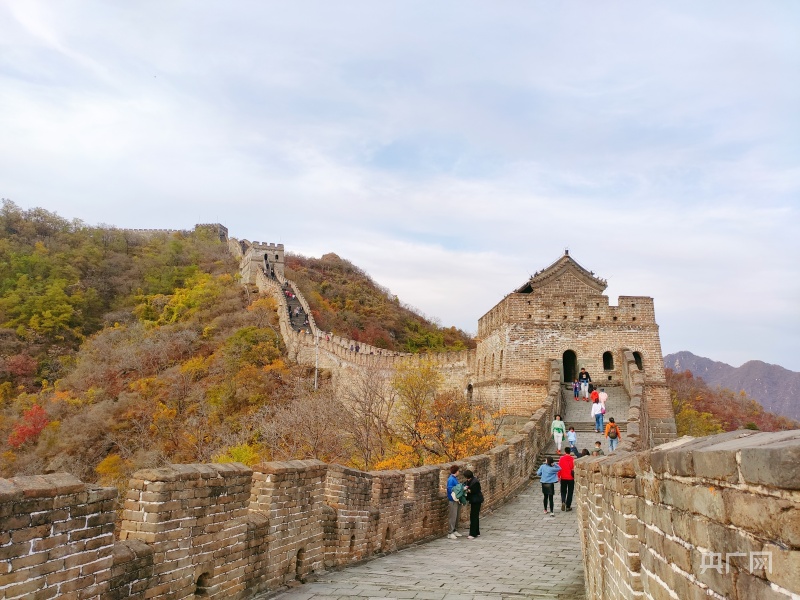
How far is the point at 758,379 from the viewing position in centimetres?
7506

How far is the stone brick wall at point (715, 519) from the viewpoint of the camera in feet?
5.80

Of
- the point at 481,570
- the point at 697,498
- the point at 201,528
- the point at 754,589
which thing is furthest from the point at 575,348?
the point at 754,589

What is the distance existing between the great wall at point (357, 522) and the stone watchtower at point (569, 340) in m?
6.39

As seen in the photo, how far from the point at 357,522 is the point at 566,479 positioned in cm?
578

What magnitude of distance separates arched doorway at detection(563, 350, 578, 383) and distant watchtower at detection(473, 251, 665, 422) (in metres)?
0.07

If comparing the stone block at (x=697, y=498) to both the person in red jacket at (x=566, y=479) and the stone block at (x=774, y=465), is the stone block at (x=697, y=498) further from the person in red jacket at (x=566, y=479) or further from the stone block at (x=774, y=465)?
the person in red jacket at (x=566, y=479)

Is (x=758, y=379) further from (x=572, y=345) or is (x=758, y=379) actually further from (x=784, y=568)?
(x=784, y=568)

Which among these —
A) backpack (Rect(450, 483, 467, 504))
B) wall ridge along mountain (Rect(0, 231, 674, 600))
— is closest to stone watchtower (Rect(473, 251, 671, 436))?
wall ridge along mountain (Rect(0, 231, 674, 600))

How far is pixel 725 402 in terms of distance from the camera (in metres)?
44.4

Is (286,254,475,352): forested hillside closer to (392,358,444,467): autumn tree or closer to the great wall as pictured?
(392,358,444,467): autumn tree

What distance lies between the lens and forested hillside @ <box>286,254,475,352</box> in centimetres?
5956

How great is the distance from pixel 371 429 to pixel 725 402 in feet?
106

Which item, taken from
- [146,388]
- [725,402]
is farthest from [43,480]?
[725,402]

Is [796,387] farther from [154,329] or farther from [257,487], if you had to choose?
[257,487]
